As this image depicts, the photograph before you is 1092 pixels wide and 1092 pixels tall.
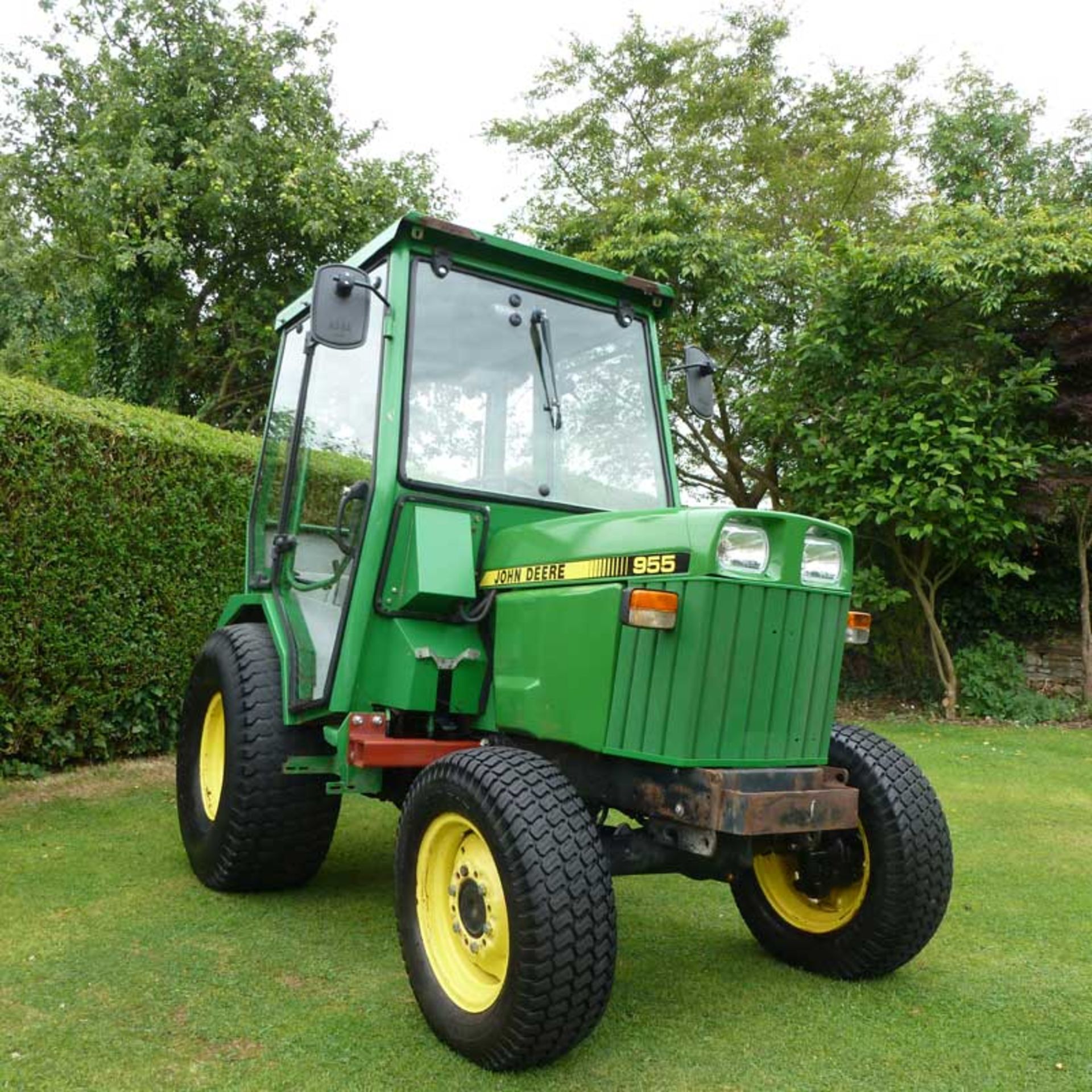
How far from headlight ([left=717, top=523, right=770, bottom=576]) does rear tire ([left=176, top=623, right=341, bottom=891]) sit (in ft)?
6.25

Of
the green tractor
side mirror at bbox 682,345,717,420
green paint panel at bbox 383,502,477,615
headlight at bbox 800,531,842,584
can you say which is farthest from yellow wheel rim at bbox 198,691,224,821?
headlight at bbox 800,531,842,584

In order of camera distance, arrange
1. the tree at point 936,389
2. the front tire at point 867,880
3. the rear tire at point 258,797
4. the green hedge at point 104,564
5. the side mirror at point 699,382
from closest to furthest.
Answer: the front tire at point 867,880, the rear tire at point 258,797, the side mirror at point 699,382, the green hedge at point 104,564, the tree at point 936,389

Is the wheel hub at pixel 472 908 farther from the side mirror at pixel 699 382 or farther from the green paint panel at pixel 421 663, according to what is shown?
the side mirror at pixel 699 382

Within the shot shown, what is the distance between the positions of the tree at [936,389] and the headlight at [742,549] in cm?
682

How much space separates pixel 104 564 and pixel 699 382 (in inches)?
148

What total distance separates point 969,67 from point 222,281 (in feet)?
33.5

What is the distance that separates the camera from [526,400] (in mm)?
3596

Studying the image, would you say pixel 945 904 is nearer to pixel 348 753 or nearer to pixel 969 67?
pixel 348 753

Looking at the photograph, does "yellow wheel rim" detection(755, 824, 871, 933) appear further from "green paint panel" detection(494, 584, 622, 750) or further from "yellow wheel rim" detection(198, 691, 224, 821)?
"yellow wheel rim" detection(198, 691, 224, 821)

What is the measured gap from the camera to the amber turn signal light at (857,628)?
319 cm

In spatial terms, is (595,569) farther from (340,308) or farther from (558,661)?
(340,308)

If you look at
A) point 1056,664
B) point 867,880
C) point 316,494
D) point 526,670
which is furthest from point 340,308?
point 1056,664

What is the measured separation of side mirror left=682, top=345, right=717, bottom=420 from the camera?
398 cm

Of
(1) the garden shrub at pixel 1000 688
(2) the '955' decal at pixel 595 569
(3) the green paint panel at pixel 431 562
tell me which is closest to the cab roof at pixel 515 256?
(3) the green paint panel at pixel 431 562
